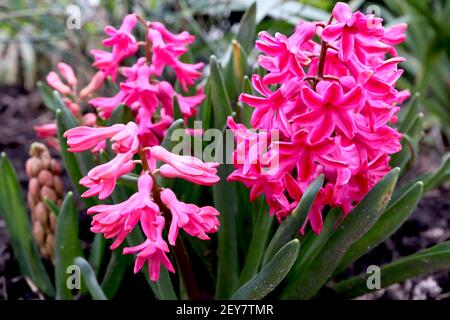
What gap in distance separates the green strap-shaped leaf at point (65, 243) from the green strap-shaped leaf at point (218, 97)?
0.35 m

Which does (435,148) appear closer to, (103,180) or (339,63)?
(339,63)

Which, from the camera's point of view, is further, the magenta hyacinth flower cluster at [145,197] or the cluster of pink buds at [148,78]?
the cluster of pink buds at [148,78]

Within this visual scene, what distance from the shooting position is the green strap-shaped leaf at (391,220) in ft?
3.57

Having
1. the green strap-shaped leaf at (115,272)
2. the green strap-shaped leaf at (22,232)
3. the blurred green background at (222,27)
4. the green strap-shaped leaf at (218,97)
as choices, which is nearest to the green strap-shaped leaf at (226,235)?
the green strap-shaped leaf at (218,97)

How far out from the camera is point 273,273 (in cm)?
102

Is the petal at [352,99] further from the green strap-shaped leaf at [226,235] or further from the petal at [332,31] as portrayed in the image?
the green strap-shaped leaf at [226,235]

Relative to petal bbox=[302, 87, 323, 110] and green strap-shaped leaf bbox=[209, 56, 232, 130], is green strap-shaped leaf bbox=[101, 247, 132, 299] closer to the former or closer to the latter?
green strap-shaped leaf bbox=[209, 56, 232, 130]

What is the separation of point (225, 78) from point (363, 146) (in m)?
0.49

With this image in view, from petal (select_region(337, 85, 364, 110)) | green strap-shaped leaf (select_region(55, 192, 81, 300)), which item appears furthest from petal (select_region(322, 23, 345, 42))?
green strap-shaped leaf (select_region(55, 192, 81, 300))

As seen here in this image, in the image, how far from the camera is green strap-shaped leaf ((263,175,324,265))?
39.9 inches

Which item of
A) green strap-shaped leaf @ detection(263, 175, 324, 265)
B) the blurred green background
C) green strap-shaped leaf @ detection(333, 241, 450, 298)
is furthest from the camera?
the blurred green background

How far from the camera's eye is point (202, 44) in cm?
244

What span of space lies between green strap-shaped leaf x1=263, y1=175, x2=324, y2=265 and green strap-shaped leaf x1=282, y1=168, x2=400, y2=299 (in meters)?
0.09
